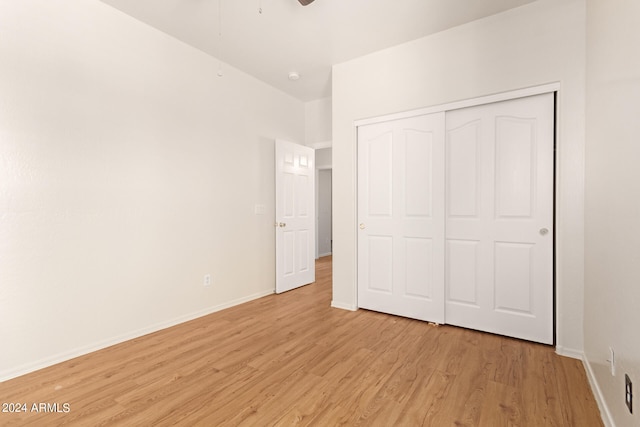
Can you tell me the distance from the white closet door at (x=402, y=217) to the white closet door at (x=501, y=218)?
12cm

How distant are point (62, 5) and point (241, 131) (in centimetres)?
182

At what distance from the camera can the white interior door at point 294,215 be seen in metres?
4.06

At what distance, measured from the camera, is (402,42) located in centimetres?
297

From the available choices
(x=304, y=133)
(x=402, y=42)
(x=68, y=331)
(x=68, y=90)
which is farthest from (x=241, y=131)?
(x=68, y=331)

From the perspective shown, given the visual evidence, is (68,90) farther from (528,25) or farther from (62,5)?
(528,25)

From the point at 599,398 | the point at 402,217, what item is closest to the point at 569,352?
the point at 599,398

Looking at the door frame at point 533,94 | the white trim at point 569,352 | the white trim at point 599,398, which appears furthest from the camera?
the door frame at point 533,94

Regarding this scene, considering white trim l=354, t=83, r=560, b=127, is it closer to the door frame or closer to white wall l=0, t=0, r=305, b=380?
the door frame

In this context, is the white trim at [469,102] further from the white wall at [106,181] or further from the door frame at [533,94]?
the white wall at [106,181]

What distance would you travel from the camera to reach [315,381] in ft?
6.26

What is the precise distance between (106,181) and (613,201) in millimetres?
3453

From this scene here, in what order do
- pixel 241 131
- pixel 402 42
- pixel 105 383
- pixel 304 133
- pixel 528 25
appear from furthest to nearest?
pixel 304 133
pixel 241 131
pixel 402 42
pixel 528 25
pixel 105 383

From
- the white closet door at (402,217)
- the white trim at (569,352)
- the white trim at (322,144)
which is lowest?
the white trim at (569,352)

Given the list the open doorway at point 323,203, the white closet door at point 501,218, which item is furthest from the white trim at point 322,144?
the open doorway at point 323,203
